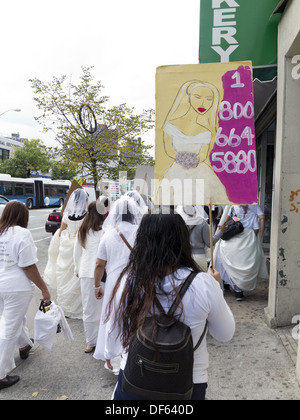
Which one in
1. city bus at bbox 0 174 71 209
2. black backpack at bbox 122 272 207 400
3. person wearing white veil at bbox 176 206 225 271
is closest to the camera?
black backpack at bbox 122 272 207 400

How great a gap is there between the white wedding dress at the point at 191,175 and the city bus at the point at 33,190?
25.8 m

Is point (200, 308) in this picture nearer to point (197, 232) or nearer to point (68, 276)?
point (197, 232)

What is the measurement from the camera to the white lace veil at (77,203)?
5.06m

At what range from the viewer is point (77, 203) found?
5070 millimetres

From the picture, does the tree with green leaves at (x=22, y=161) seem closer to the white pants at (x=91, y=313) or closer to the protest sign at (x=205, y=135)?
the white pants at (x=91, y=313)

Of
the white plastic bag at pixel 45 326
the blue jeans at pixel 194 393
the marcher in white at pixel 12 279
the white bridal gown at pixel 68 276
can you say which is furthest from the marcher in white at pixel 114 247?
the white bridal gown at pixel 68 276

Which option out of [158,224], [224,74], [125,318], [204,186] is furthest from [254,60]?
[125,318]

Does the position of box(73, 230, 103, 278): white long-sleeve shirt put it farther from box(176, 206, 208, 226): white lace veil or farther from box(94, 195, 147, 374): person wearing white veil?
box(176, 206, 208, 226): white lace veil

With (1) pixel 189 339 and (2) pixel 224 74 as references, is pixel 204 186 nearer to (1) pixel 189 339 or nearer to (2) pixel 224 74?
(2) pixel 224 74

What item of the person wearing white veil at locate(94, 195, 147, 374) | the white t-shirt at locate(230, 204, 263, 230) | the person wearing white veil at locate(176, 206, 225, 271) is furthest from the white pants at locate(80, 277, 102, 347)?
the white t-shirt at locate(230, 204, 263, 230)

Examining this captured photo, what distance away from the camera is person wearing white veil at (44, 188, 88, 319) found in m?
5.10

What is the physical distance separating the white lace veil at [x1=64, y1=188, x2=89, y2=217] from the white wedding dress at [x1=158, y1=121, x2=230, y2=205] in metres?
2.55

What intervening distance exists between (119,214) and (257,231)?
3005mm

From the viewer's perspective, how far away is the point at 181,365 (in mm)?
1508
